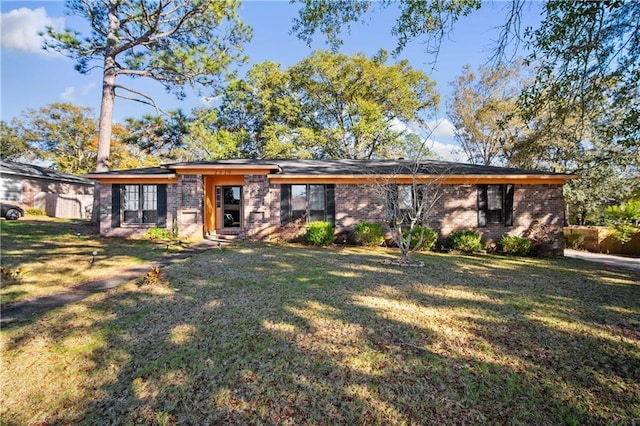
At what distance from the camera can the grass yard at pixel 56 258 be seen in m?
5.22

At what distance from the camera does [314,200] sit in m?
11.9

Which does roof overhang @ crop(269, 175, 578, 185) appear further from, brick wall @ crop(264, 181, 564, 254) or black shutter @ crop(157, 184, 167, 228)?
black shutter @ crop(157, 184, 167, 228)

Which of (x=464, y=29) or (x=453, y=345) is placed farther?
(x=464, y=29)

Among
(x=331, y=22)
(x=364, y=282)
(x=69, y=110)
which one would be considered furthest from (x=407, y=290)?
(x=69, y=110)

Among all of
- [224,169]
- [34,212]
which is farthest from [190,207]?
[34,212]

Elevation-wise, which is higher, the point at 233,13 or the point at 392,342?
the point at 233,13

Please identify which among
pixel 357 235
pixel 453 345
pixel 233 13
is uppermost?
pixel 233 13

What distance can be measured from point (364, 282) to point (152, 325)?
3713 mm

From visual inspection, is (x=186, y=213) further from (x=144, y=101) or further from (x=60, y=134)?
(x=60, y=134)

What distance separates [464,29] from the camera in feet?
17.0

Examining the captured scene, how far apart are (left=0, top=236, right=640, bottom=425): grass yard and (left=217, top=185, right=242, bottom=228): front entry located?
752cm

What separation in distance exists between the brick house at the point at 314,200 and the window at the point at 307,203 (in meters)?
0.04

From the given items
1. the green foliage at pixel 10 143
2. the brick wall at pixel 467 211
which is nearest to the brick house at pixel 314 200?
the brick wall at pixel 467 211

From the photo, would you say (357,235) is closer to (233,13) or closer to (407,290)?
(407,290)
